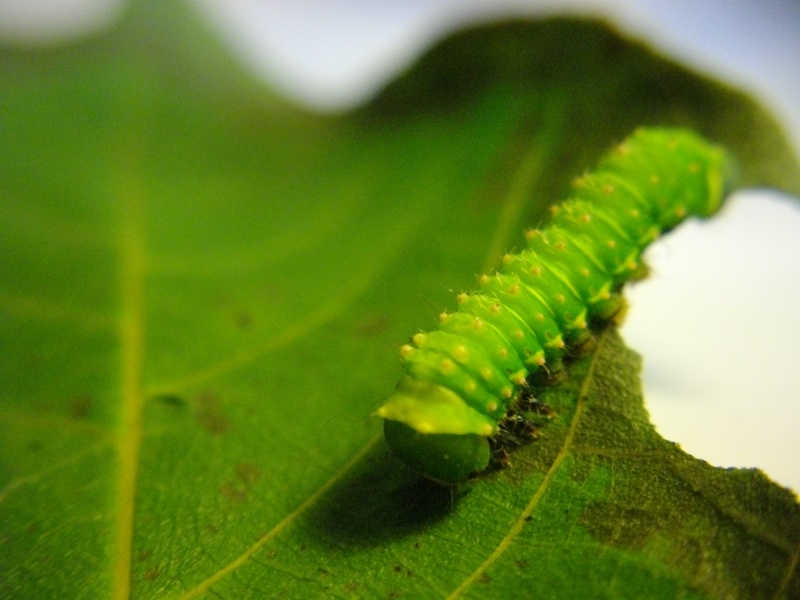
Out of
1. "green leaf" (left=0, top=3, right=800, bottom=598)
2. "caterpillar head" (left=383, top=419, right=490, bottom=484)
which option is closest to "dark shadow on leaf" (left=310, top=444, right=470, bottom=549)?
"green leaf" (left=0, top=3, right=800, bottom=598)

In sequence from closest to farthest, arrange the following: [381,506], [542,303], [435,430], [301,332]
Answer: [435,430] < [381,506] < [542,303] < [301,332]

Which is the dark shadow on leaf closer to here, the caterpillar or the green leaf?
the green leaf

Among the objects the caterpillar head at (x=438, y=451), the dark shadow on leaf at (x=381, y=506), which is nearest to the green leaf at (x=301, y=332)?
the dark shadow on leaf at (x=381, y=506)

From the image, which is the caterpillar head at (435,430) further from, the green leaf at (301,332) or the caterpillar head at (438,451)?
the green leaf at (301,332)

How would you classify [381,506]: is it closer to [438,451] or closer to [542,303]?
[438,451]

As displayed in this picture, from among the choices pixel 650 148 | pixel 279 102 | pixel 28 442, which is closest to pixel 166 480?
pixel 28 442

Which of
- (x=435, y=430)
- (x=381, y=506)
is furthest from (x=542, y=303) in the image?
(x=381, y=506)
